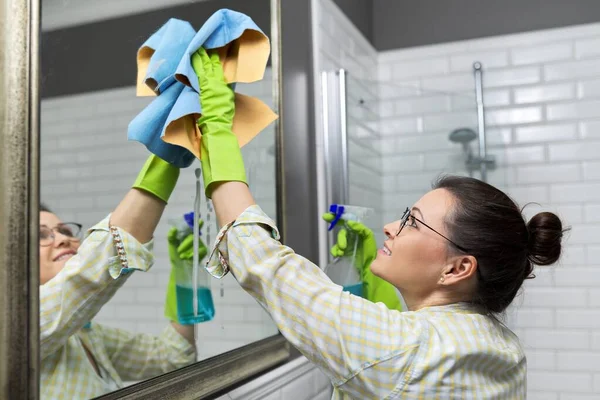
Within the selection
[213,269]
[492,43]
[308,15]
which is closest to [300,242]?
[308,15]

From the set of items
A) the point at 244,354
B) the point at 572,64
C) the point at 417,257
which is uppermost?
the point at 572,64

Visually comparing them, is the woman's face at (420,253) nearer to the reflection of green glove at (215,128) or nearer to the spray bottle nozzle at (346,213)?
the reflection of green glove at (215,128)

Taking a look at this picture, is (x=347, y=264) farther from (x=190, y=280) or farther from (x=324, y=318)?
(x=324, y=318)

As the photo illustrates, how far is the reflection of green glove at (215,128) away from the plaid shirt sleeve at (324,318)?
0.10 metres

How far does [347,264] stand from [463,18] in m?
1.58

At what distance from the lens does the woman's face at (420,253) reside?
4.21ft

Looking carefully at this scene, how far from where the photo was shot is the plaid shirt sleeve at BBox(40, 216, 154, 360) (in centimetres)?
104

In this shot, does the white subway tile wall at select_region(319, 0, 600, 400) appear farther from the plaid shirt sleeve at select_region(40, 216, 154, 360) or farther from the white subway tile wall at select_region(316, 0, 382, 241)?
the plaid shirt sleeve at select_region(40, 216, 154, 360)

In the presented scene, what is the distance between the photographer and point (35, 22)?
3.21 feet

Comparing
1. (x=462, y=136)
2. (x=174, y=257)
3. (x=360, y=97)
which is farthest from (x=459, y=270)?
(x=462, y=136)

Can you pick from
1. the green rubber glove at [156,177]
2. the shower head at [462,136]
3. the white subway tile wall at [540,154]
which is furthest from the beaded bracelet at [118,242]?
the shower head at [462,136]

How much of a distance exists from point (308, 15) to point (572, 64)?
50.8 inches

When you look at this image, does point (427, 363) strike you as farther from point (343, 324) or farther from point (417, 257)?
point (417, 257)

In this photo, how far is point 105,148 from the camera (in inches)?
48.8
